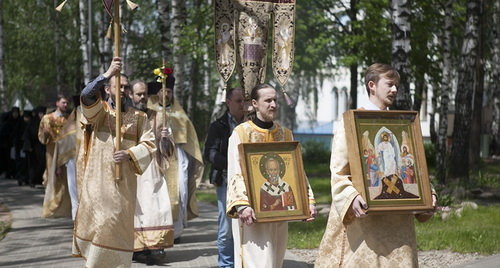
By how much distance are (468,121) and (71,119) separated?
750 cm

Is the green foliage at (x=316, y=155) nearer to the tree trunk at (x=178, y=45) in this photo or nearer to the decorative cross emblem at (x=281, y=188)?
the tree trunk at (x=178, y=45)

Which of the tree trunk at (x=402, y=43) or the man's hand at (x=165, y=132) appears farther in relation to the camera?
the tree trunk at (x=402, y=43)

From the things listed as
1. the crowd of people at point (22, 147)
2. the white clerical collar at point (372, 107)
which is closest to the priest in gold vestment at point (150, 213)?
the white clerical collar at point (372, 107)

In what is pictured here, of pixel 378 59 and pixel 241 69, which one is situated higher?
pixel 378 59

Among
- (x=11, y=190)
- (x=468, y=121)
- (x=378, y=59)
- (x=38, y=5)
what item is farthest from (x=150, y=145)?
(x=38, y=5)

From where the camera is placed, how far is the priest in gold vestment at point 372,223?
5531 mm

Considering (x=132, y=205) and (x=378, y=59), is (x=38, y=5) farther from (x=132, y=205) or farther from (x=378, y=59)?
(x=132, y=205)

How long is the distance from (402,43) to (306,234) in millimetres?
3676

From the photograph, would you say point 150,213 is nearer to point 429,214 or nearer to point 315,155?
point 429,214

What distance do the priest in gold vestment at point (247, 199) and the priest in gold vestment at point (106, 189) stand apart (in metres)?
1.30

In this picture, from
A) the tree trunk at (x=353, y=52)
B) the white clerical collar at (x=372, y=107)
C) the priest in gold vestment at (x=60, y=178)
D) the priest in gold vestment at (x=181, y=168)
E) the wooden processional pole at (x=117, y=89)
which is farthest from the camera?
the tree trunk at (x=353, y=52)

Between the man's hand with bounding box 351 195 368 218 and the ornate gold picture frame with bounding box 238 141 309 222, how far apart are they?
3.67 feet

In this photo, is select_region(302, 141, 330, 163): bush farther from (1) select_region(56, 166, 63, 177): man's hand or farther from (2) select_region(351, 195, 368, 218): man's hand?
(2) select_region(351, 195, 368, 218): man's hand

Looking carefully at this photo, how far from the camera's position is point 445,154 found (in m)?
19.3
